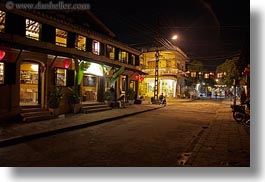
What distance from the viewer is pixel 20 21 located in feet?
43.4

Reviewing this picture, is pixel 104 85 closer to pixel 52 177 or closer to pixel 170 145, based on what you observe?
pixel 170 145

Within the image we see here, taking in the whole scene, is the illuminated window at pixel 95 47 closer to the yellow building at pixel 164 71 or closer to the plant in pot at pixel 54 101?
the plant in pot at pixel 54 101

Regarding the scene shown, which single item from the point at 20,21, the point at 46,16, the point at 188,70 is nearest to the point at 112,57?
the point at 46,16

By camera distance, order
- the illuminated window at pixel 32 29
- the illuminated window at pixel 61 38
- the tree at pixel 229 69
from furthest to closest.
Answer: the tree at pixel 229 69 → the illuminated window at pixel 61 38 → the illuminated window at pixel 32 29

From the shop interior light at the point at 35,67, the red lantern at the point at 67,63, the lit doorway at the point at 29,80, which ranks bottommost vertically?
the lit doorway at the point at 29,80

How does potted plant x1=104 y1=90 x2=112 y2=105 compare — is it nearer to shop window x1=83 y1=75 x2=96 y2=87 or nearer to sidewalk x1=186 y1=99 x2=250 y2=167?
shop window x1=83 y1=75 x2=96 y2=87

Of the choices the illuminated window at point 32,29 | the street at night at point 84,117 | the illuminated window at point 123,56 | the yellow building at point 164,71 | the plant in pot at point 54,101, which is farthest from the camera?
the yellow building at point 164,71

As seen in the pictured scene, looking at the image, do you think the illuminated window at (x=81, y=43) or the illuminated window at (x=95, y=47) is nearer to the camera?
the illuminated window at (x=81, y=43)

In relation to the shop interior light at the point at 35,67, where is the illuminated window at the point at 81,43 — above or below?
above

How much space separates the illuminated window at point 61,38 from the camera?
A: 1660cm

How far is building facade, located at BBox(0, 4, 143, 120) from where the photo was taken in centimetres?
1216

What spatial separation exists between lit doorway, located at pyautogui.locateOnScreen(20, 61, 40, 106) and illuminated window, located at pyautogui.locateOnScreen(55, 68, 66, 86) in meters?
1.35

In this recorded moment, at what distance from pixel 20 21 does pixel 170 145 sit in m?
10.4

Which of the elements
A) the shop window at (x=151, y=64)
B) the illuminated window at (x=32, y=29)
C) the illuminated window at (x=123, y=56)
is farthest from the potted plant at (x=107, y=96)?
the shop window at (x=151, y=64)
